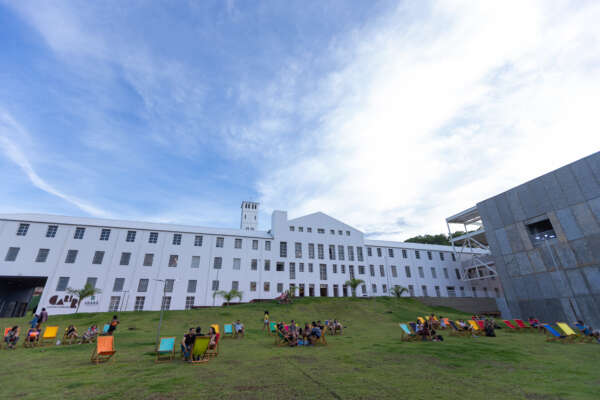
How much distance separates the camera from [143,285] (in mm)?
34969

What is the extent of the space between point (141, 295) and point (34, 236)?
1436 cm

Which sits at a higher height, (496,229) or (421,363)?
(496,229)

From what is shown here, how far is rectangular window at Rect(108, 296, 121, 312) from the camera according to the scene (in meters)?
32.9

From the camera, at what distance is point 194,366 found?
9.63 meters

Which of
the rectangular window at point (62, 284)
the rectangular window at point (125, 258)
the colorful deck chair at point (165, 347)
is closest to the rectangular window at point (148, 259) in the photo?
the rectangular window at point (125, 258)

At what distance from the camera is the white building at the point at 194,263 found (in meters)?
32.5

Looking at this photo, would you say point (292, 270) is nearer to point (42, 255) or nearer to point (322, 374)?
point (42, 255)

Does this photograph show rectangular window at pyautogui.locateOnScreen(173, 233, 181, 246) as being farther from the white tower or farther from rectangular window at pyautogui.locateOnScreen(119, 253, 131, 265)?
the white tower

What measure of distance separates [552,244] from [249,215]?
88.8m

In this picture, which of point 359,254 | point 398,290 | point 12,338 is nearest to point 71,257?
point 12,338

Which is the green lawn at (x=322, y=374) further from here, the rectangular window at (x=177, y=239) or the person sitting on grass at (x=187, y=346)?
the rectangular window at (x=177, y=239)

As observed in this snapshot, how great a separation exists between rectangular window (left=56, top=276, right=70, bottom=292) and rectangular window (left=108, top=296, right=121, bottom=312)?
204 inches

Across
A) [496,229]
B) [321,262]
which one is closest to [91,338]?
[321,262]

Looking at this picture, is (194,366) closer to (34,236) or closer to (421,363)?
(421,363)
